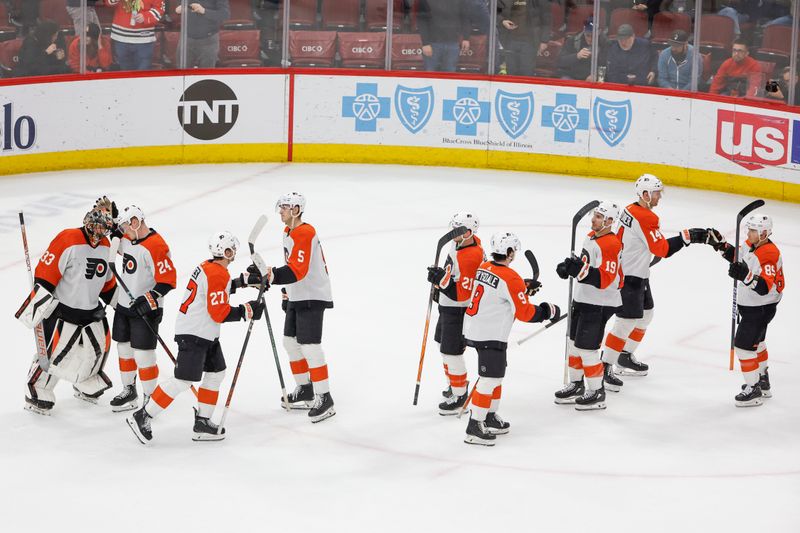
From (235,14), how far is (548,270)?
19.2 ft

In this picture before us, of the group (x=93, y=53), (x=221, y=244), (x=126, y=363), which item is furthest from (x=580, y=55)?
(x=221, y=244)

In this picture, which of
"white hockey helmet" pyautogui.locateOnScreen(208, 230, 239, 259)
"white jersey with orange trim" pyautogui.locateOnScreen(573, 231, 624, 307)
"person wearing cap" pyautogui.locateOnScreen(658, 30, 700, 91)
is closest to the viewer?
"white hockey helmet" pyautogui.locateOnScreen(208, 230, 239, 259)

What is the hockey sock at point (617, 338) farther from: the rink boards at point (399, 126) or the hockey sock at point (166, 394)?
the rink boards at point (399, 126)

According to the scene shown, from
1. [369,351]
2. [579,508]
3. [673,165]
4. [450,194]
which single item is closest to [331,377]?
[369,351]

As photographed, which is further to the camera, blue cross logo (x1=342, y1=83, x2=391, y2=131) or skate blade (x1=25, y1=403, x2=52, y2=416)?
blue cross logo (x1=342, y1=83, x2=391, y2=131)

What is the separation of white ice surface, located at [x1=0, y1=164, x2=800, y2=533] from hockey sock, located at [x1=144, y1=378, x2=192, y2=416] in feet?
0.84

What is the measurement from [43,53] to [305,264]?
7.67 metres

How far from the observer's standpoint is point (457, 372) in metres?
7.89

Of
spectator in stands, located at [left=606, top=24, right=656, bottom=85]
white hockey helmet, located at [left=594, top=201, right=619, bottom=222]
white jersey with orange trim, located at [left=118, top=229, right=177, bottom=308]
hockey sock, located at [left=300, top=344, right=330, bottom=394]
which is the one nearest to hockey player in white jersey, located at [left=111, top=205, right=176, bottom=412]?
white jersey with orange trim, located at [left=118, top=229, right=177, bottom=308]

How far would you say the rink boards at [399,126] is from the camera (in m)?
14.0

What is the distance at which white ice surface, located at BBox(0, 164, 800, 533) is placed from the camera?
258 inches

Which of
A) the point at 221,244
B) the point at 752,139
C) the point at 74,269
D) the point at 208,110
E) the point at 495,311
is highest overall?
the point at 208,110

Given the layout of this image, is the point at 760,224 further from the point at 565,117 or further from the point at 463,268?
the point at 565,117

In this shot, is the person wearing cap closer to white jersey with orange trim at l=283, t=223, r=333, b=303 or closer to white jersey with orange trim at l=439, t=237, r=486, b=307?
white jersey with orange trim at l=439, t=237, r=486, b=307
